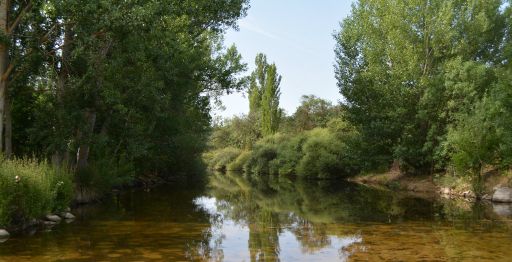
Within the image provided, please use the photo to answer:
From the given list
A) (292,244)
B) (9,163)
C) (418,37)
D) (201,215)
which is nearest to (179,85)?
(201,215)

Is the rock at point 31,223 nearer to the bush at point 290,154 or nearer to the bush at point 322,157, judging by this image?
the bush at point 322,157

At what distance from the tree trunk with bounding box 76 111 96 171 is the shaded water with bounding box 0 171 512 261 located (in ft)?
7.04

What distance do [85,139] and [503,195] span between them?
19729mm

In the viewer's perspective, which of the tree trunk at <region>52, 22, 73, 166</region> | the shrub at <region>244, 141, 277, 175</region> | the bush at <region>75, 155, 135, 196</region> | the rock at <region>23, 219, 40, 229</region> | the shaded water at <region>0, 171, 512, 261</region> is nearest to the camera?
the shaded water at <region>0, 171, 512, 261</region>

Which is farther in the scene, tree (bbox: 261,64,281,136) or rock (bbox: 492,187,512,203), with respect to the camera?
tree (bbox: 261,64,281,136)

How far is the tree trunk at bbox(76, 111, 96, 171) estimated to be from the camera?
17797mm

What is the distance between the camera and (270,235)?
12.6 m

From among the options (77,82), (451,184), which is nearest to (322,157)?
(451,184)

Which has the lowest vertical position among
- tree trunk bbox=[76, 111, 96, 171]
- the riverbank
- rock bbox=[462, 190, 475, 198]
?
rock bbox=[462, 190, 475, 198]

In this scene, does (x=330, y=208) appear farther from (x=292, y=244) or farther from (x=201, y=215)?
(x=292, y=244)

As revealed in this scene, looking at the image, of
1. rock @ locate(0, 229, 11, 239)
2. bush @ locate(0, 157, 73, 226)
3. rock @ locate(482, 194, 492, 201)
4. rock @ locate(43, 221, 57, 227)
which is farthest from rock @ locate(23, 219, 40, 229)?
rock @ locate(482, 194, 492, 201)

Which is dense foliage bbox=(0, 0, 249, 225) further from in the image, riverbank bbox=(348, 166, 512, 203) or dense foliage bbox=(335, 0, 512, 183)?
riverbank bbox=(348, 166, 512, 203)

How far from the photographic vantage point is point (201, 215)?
677 inches

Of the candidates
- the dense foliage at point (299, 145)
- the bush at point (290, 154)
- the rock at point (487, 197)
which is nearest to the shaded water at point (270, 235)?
the rock at point (487, 197)
